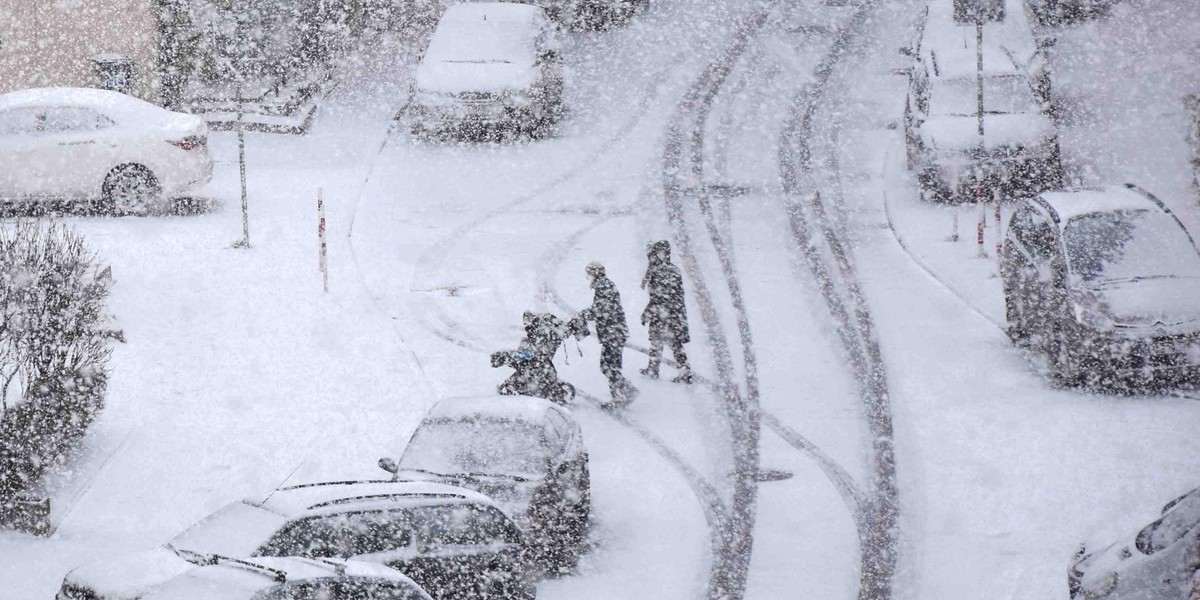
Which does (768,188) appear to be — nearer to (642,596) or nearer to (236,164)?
(236,164)

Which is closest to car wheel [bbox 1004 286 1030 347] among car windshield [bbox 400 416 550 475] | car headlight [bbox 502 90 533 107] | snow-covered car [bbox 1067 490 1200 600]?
car windshield [bbox 400 416 550 475]

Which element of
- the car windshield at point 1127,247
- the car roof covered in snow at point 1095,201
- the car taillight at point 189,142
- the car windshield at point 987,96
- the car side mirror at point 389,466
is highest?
the car windshield at point 987,96

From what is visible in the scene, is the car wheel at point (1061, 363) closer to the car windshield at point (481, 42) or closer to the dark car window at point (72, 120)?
the car windshield at point (481, 42)

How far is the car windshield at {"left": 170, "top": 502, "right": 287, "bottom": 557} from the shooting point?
9661 millimetres

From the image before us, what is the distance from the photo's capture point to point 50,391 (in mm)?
13430

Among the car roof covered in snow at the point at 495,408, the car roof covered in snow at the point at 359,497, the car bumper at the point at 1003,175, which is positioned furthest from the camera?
the car bumper at the point at 1003,175

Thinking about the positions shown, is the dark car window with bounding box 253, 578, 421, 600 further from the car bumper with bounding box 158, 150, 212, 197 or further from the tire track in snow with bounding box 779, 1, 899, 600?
the car bumper with bounding box 158, 150, 212, 197

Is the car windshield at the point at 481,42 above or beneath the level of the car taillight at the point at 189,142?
above

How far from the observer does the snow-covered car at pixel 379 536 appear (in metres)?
9.70

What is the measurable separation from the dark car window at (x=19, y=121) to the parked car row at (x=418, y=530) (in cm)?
954

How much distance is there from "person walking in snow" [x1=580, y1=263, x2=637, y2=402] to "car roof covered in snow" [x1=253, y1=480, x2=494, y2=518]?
4.45 m

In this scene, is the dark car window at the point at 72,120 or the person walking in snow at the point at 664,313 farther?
the dark car window at the point at 72,120

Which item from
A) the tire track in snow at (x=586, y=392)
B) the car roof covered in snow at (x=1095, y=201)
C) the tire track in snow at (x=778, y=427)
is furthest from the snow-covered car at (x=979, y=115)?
the tire track in snow at (x=778, y=427)

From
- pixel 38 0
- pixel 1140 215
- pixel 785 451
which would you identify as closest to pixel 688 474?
pixel 785 451
